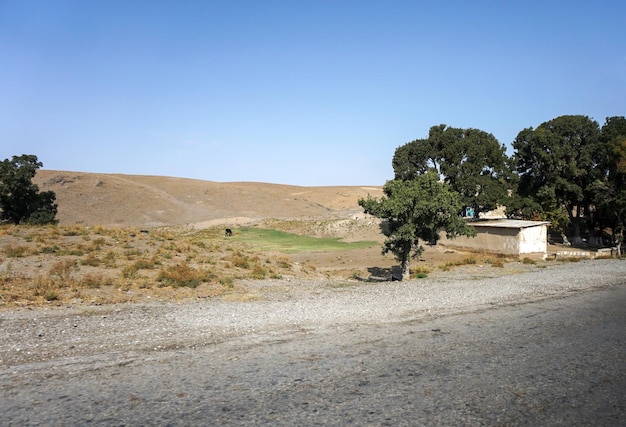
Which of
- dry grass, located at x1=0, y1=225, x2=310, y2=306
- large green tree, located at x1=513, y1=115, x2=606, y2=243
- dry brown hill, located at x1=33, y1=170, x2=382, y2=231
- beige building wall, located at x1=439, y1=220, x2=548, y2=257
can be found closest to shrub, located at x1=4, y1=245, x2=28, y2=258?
dry grass, located at x1=0, y1=225, x2=310, y2=306

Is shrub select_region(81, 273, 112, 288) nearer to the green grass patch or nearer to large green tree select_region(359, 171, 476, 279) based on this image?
large green tree select_region(359, 171, 476, 279)

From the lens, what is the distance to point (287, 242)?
59.3 metres

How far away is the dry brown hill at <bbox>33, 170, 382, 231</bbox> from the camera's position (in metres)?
90.9

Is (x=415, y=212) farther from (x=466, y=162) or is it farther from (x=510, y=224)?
(x=466, y=162)

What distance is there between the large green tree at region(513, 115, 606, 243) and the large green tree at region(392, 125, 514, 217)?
3.39 metres

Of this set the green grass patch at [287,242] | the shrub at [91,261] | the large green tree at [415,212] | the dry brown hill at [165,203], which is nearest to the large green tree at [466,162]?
the green grass patch at [287,242]

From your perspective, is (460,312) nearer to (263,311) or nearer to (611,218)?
(263,311)

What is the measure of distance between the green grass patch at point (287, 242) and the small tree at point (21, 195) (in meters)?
21.8

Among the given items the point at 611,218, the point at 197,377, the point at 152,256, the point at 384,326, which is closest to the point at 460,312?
the point at 384,326

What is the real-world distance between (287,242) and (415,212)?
35166mm

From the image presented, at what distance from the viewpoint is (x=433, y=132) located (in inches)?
2108

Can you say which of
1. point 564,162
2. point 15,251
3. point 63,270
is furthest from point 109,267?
point 564,162

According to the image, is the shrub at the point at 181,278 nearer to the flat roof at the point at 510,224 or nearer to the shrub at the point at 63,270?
the shrub at the point at 63,270

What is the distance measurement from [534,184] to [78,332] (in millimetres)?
52689
